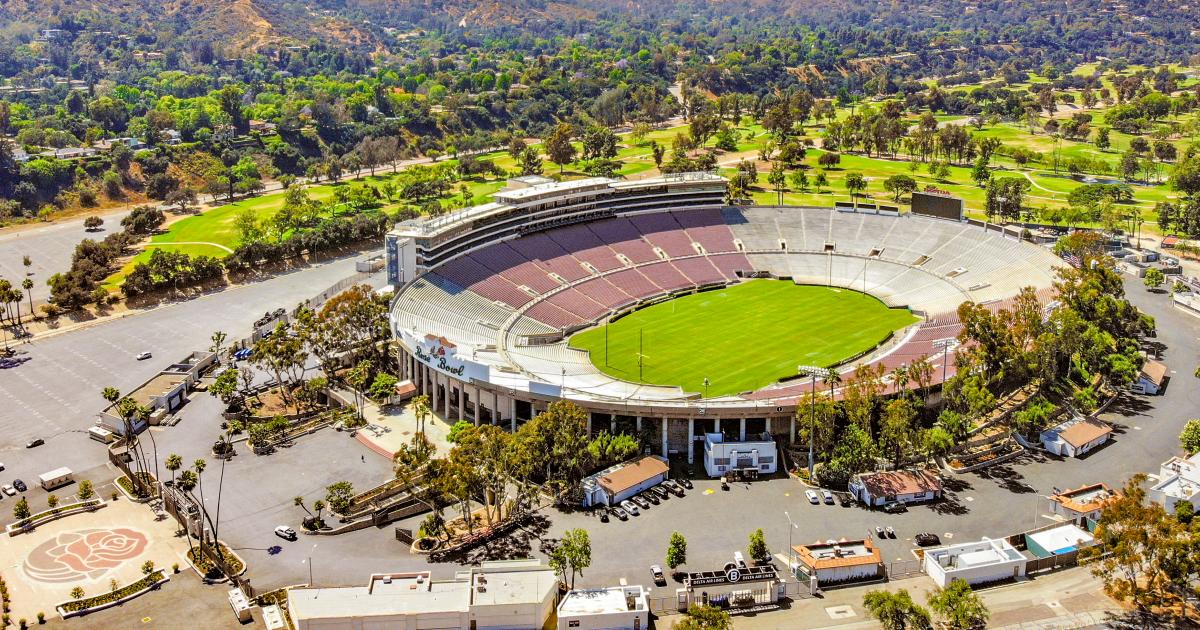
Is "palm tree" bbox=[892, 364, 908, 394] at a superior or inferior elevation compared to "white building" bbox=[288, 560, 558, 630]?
superior

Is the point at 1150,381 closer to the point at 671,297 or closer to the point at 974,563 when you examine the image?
the point at 974,563

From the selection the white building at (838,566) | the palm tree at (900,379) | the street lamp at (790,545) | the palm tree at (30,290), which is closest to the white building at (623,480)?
the street lamp at (790,545)

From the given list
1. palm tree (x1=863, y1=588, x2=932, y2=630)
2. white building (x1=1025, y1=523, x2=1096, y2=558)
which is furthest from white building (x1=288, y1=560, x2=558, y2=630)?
white building (x1=1025, y1=523, x2=1096, y2=558)

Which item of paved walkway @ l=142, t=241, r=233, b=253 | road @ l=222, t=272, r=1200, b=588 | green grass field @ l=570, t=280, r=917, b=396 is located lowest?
road @ l=222, t=272, r=1200, b=588

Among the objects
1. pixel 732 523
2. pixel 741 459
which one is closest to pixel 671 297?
pixel 741 459

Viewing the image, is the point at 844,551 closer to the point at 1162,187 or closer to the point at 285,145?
the point at 1162,187

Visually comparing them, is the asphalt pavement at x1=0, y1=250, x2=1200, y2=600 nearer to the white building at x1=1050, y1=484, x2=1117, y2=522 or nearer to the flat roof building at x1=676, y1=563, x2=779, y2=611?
the white building at x1=1050, y1=484, x2=1117, y2=522
